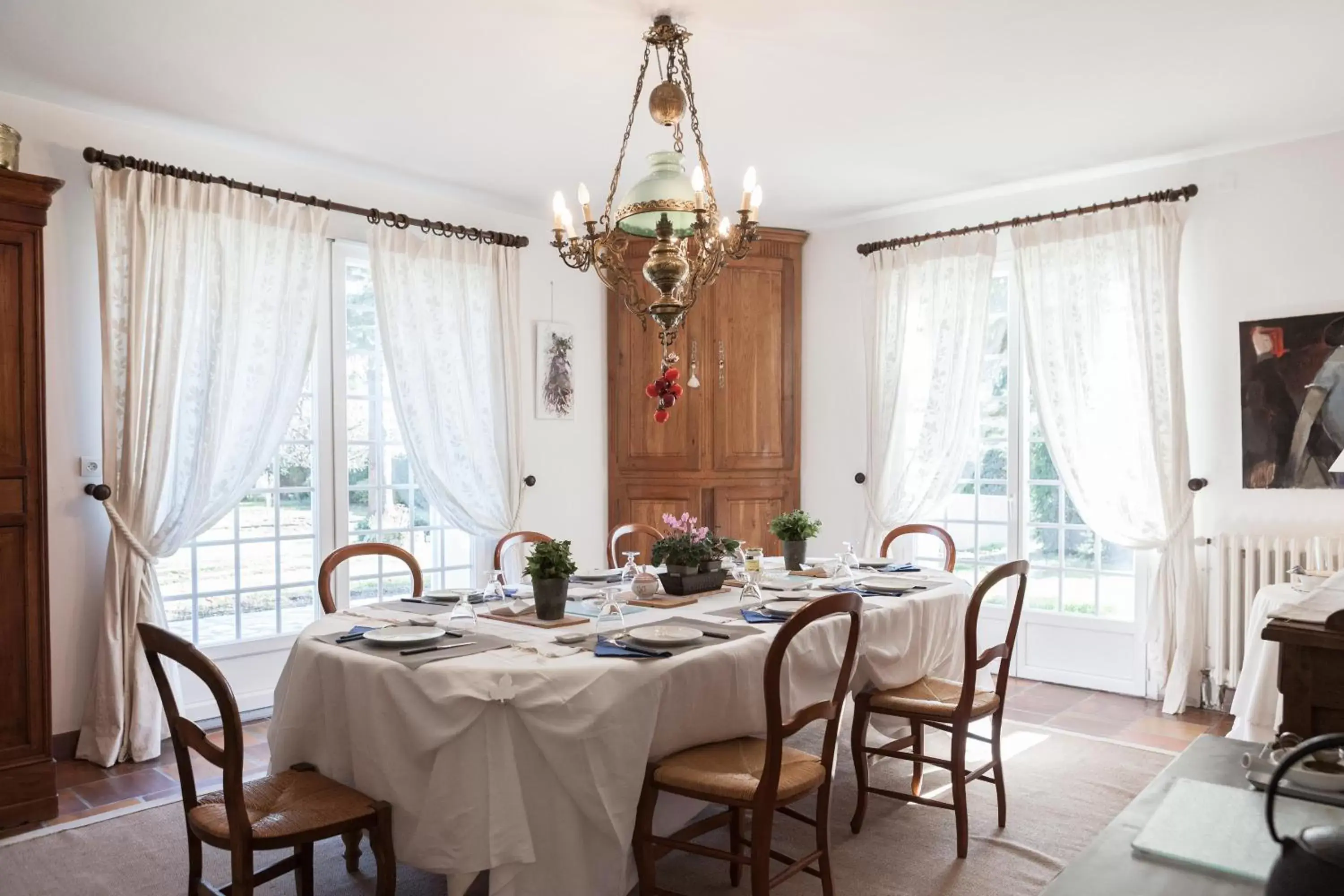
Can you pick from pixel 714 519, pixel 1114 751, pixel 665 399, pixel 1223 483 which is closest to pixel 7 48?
pixel 665 399

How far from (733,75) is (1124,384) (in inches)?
103

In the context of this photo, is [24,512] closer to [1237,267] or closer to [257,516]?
[257,516]

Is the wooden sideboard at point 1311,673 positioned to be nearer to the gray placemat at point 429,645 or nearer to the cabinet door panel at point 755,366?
the gray placemat at point 429,645

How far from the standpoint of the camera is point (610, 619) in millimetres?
2768

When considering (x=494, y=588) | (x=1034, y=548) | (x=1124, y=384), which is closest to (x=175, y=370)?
(x=494, y=588)

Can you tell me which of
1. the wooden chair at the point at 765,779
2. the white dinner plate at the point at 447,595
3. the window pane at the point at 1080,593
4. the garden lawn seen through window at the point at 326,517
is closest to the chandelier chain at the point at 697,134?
the wooden chair at the point at 765,779

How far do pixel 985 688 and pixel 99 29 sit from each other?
4.73 m

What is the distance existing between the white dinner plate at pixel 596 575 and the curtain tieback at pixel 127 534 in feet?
5.97

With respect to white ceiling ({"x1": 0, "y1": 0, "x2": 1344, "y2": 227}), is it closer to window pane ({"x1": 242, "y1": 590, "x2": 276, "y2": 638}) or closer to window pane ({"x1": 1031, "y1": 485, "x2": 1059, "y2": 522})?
window pane ({"x1": 1031, "y1": 485, "x2": 1059, "y2": 522})

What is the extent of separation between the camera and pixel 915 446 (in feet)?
17.5

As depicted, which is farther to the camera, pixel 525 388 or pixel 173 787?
pixel 525 388

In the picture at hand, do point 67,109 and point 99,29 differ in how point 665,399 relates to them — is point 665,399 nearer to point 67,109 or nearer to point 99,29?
point 99,29

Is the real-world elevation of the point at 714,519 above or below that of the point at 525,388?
below

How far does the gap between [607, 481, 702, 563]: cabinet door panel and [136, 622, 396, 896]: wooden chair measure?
11.0 feet
